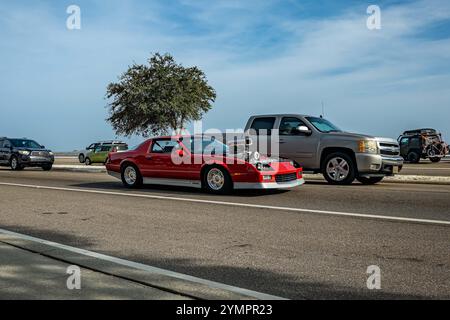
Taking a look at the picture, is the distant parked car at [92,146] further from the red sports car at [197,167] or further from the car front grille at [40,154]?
the red sports car at [197,167]

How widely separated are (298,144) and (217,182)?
3.38 metres

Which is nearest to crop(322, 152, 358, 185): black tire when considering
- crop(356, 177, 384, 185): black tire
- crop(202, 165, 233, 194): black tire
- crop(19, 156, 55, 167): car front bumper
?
crop(356, 177, 384, 185): black tire

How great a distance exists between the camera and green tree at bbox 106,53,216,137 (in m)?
37.2

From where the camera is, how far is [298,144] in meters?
12.8

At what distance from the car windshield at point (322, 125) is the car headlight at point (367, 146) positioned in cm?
115

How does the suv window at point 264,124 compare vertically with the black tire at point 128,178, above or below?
above

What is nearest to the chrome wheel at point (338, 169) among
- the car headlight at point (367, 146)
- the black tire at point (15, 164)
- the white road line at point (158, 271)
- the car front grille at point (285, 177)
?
the car headlight at point (367, 146)

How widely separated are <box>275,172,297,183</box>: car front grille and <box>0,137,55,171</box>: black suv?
16908mm

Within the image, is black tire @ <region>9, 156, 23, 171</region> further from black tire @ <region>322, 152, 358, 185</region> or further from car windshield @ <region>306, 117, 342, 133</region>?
black tire @ <region>322, 152, 358, 185</region>

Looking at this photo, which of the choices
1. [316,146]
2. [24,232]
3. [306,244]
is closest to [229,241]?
[306,244]

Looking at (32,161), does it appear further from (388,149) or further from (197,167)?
(388,149)

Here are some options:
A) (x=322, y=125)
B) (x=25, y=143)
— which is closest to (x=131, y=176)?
(x=322, y=125)

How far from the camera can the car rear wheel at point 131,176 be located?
12247mm
